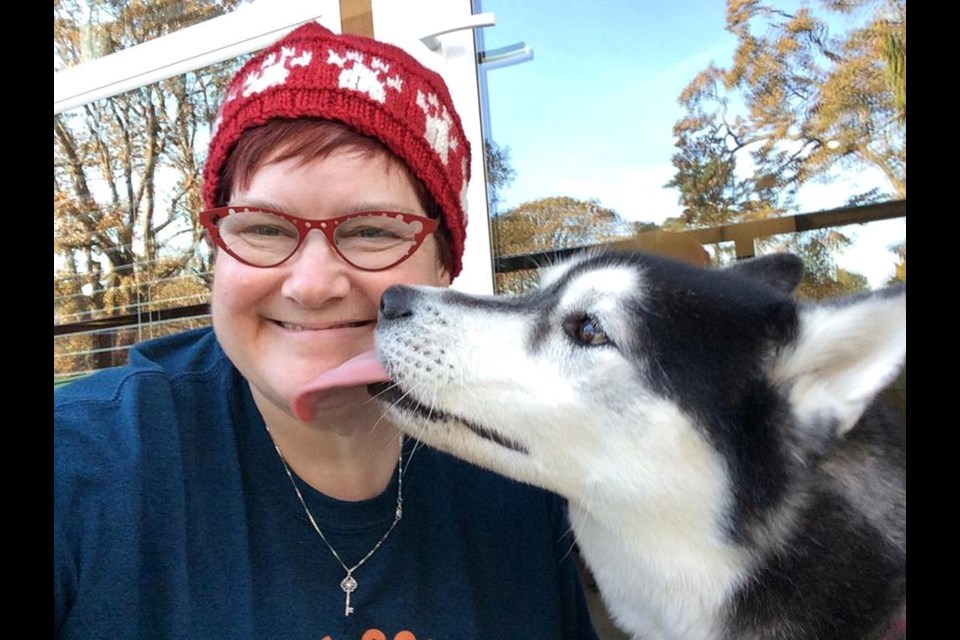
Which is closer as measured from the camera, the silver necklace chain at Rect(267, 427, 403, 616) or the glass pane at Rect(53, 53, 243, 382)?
the silver necklace chain at Rect(267, 427, 403, 616)

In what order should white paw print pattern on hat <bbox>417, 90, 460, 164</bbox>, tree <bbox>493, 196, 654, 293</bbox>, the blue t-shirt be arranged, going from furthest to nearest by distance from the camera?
1. tree <bbox>493, 196, 654, 293</bbox>
2. white paw print pattern on hat <bbox>417, 90, 460, 164</bbox>
3. the blue t-shirt

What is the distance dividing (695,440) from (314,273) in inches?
31.4

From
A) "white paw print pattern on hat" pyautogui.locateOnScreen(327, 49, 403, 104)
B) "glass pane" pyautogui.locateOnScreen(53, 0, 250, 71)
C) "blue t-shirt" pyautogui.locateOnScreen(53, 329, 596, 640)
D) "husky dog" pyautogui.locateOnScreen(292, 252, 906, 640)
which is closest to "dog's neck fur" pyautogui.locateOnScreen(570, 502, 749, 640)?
"husky dog" pyautogui.locateOnScreen(292, 252, 906, 640)

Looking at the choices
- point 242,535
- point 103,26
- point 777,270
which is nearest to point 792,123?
point 777,270

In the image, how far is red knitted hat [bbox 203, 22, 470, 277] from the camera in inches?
51.4

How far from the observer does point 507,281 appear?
271 cm

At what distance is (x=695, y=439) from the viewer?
4.43 ft

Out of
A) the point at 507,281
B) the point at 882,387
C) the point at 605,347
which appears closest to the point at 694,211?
the point at 507,281

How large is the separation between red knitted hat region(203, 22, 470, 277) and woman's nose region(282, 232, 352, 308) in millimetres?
240

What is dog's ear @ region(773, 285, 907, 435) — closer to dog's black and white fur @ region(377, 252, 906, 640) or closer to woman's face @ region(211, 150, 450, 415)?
dog's black and white fur @ region(377, 252, 906, 640)

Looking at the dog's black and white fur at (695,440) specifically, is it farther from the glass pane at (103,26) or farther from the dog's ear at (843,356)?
the glass pane at (103,26)

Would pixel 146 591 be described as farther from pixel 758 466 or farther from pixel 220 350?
pixel 758 466

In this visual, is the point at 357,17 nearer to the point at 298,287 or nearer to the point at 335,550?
the point at 298,287
